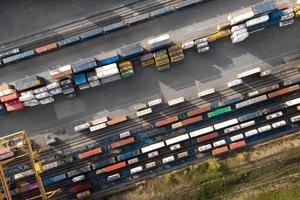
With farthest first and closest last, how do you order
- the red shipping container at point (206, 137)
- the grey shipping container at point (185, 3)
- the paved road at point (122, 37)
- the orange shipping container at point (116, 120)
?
the red shipping container at point (206, 137) < the orange shipping container at point (116, 120) < the paved road at point (122, 37) < the grey shipping container at point (185, 3)

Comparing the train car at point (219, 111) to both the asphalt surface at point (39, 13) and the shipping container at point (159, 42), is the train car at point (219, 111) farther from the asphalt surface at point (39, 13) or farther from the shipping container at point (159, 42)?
the asphalt surface at point (39, 13)

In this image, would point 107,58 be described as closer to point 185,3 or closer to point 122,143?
point 122,143

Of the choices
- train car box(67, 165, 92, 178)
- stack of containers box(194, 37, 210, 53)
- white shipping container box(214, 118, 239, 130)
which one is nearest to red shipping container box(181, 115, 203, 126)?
white shipping container box(214, 118, 239, 130)

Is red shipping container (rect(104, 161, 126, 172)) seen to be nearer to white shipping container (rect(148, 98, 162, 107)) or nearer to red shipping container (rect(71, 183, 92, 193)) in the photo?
red shipping container (rect(71, 183, 92, 193))

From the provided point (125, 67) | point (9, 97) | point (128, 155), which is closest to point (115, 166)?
point (128, 155)

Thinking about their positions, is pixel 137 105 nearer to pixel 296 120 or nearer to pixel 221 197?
pixel 221 197

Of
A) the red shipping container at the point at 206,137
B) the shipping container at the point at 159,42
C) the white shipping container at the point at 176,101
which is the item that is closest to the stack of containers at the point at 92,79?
the shipping container at the point at 159,42
